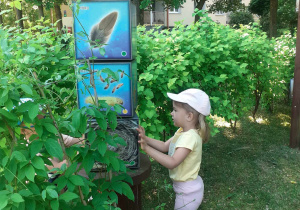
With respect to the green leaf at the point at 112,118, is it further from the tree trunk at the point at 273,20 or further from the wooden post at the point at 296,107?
the tree trunk at the point at 273,20

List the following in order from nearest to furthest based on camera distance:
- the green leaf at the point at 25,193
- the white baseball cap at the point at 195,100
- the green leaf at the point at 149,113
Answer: the green leaf at the point at 25,193 < the white baseball cap at the point at 195,100 < the green leaf at the point at 149,113

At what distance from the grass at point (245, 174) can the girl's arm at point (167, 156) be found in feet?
2.03

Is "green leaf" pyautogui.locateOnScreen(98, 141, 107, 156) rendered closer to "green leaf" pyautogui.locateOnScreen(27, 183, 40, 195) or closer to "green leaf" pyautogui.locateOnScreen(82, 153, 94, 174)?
"green leaf" pyautogui.locateOnScreen(82, 153, 94, 174)

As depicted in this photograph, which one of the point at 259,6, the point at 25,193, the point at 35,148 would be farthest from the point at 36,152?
the point at 259,6

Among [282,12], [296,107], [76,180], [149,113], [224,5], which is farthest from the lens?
[282,12]

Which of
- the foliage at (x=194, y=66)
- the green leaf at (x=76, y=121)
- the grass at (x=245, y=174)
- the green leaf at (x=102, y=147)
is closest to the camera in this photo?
the green leaf at (x=76, y=121)

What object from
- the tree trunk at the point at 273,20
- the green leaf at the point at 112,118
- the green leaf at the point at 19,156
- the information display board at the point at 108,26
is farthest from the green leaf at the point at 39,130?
the tree trunk at the point at 273,20

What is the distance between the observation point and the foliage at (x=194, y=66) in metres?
3.02

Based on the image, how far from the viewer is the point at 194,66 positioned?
3406 mm

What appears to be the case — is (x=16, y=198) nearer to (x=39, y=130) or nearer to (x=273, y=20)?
(x=39, y=130)

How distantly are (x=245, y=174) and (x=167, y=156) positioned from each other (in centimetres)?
228

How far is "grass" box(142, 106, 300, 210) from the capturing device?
11.4ft

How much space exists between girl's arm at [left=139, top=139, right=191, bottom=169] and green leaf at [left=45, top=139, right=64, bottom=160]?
37.7 inches

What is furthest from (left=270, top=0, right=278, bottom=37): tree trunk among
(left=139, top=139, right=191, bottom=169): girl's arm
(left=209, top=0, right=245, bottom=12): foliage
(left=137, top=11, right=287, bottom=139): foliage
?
(left=139, top=139, right=191, bottom=169): girl's arm
